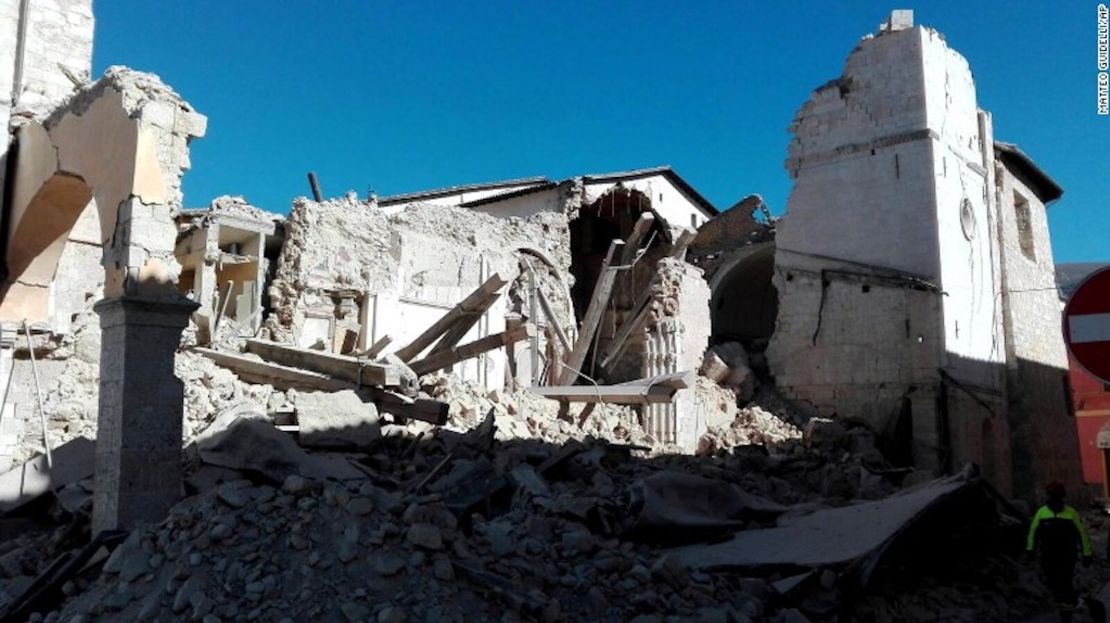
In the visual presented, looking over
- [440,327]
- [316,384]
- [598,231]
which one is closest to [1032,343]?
[598,231]

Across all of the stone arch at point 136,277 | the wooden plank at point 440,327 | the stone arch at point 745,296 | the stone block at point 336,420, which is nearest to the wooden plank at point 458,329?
the wooden plank at point 440,327

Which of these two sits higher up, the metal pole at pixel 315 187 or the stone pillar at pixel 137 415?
the metal pole at pixel 315 187

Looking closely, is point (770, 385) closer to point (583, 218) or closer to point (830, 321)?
point (830, 321)

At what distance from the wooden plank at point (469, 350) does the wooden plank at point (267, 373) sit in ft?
6.22

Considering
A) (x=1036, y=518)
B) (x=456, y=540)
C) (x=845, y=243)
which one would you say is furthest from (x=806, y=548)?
(x=845, y=243)

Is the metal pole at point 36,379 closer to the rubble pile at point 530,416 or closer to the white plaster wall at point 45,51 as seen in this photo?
the white plaster wall at point 45,51

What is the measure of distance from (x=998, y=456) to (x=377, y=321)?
11910 mm

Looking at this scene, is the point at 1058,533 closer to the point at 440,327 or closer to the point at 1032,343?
the point at 440,327

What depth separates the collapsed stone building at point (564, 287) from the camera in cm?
966

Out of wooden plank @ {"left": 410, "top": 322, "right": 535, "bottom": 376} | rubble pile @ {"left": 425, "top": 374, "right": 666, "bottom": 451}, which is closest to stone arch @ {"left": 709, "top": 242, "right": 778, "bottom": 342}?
rubble pile @ {"left": 425, "top": 374, "right": 666, "bottom": 451}

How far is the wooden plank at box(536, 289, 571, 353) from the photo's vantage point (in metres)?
18.2

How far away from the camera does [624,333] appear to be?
17516 millimetres

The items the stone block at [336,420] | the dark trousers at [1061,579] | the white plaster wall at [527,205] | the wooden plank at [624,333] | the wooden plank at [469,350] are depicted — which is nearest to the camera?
the dark trousers at [1061,579]

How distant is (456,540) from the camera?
552cm
